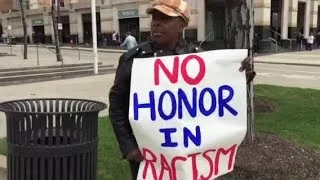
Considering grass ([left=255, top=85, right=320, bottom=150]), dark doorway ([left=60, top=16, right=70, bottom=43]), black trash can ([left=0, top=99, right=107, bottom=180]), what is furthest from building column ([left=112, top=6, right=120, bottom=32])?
black trash can ([left=0, top=99, right=107, bottom=180])

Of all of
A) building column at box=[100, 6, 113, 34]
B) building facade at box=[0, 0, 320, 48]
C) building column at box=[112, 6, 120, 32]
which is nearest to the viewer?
building facade at box=[0, 0, 320, 48]

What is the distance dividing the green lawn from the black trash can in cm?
207

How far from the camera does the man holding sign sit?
3.06 meters

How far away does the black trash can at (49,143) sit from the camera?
3.52 m

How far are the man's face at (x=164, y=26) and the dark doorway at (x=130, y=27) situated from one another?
144 ft

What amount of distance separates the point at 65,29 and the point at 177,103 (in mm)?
57074

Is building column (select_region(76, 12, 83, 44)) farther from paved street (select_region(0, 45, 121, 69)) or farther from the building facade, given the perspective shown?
paved street (select_region(0, 45, 121, 69))

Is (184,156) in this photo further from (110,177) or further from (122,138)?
(110,177)

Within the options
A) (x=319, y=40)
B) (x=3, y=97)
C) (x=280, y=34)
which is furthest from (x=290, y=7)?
(x=3, y=97)

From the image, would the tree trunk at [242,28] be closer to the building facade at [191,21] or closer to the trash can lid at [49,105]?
the trash can lid at [49,105]

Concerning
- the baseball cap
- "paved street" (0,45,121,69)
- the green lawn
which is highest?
the baseball cap

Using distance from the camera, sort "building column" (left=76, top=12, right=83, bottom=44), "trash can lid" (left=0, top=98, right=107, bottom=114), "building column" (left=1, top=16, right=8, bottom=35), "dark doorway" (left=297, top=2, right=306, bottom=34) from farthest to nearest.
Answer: "building column" (left=1, top=16, right=8, bottom=35) → "building column" (left=76, top=12, right=83, bottom=44) → "dark doorway" (left=297, top=2, right=306, bottom=34) → "trash can lid" (left=0, top=98, right=107, bottom=114)

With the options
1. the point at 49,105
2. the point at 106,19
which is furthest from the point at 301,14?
the point at 49,105

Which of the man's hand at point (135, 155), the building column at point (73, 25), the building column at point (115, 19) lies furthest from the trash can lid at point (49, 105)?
the building column at point (73, 25)
